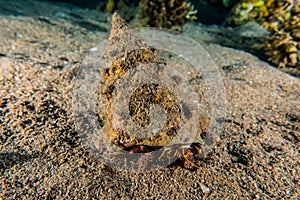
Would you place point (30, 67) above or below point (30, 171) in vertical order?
above

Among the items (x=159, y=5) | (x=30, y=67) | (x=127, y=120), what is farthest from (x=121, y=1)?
(x=127, y=120)

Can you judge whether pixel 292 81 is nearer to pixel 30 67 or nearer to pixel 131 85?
pixel 131 85

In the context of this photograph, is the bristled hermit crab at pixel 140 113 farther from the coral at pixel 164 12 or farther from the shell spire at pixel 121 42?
the coral at pixel 164 12

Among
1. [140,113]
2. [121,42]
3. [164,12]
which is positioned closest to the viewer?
[140,113]

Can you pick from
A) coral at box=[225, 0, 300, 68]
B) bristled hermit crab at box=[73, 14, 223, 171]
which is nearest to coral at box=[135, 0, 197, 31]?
coral at box=[225, 0, 300, 68]

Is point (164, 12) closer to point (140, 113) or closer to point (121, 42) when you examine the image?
point (121, 42)

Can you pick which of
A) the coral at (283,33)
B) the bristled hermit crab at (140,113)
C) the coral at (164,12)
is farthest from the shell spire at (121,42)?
the coral at (283,33)

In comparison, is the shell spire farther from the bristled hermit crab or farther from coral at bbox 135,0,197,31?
coral at bbox 135,0,197,31

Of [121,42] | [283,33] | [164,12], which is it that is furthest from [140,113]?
[283,33]
